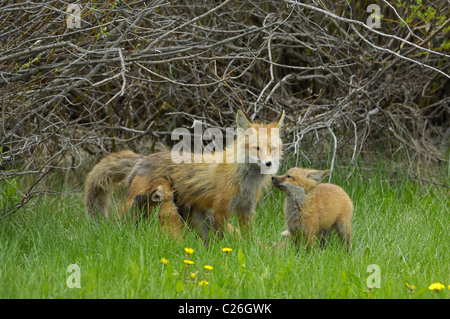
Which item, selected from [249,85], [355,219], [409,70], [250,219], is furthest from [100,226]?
[409,70]

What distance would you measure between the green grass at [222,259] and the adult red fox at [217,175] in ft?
1.17

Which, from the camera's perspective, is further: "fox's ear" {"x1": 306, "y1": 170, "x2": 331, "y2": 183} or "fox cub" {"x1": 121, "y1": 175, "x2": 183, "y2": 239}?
"fox cub" {"x1": 121, "y1": 175, "x2": 183, "y2": 239}

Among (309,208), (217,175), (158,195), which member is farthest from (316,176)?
(158,195)

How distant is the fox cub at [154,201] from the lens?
5.96 metres

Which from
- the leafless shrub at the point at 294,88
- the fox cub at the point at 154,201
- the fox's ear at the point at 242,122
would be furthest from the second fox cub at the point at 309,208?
the leafless shrub at the point at 294,88

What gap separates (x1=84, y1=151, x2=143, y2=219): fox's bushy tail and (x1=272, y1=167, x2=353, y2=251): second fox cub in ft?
6.08

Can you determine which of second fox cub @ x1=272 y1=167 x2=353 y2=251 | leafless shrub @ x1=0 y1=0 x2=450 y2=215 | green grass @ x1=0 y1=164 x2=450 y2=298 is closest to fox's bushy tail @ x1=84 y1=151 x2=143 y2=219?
green grass @ x1=0 y1=164 x2=450 y2=298

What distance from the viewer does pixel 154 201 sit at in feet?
19.9

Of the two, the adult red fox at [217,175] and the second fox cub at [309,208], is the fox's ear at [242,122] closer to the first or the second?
the adult red fox at [217,175]

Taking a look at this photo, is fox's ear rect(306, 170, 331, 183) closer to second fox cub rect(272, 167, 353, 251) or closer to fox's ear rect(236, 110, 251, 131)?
second fox cub rect(272, 167, 353, 251)

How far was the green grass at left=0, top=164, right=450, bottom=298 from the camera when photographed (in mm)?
4152

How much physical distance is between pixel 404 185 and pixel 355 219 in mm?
1364

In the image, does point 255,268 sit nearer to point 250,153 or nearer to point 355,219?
point 250,153

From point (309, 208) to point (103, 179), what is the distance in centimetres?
233
